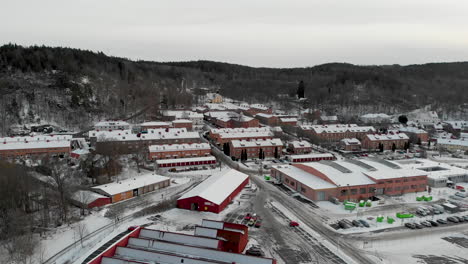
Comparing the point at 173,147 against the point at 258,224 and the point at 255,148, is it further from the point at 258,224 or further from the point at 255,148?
the point at 258,224

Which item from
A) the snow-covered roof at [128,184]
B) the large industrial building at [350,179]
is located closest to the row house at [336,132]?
the large industrial building at [350,179]

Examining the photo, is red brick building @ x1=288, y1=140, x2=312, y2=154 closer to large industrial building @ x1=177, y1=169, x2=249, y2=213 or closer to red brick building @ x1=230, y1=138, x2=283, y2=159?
red brick building @ x1=230, y1=138, x2=283, y2=159

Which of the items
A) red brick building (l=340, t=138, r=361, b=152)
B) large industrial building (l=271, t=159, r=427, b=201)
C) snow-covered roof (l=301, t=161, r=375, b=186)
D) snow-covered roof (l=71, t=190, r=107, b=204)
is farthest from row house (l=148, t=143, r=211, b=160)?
red brick building (l=340, t=138, r=361, b=152)

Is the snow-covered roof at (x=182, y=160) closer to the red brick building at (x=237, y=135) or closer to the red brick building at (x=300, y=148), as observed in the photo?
the red brick building at (x=237, y=135)

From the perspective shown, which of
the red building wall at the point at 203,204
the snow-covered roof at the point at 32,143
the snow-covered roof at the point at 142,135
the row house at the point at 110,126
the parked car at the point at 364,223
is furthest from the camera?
the row house at the point at 110,126

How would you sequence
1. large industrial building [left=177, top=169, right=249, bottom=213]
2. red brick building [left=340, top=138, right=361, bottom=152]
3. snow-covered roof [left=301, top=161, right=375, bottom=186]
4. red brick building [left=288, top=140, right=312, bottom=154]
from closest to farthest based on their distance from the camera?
large industrial building [left=177, top=169, right=249, bottom=213]
snow-covered roof [left=301, top=161, right=375, bottom=186]
red brick building [left=288, top=140, right=312, bottom=154]
red brick building [left=340, top=138, right=361, bottom=152]

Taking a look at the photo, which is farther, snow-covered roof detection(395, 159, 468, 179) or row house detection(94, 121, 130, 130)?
row house detection(94, 121, 130, 130)
